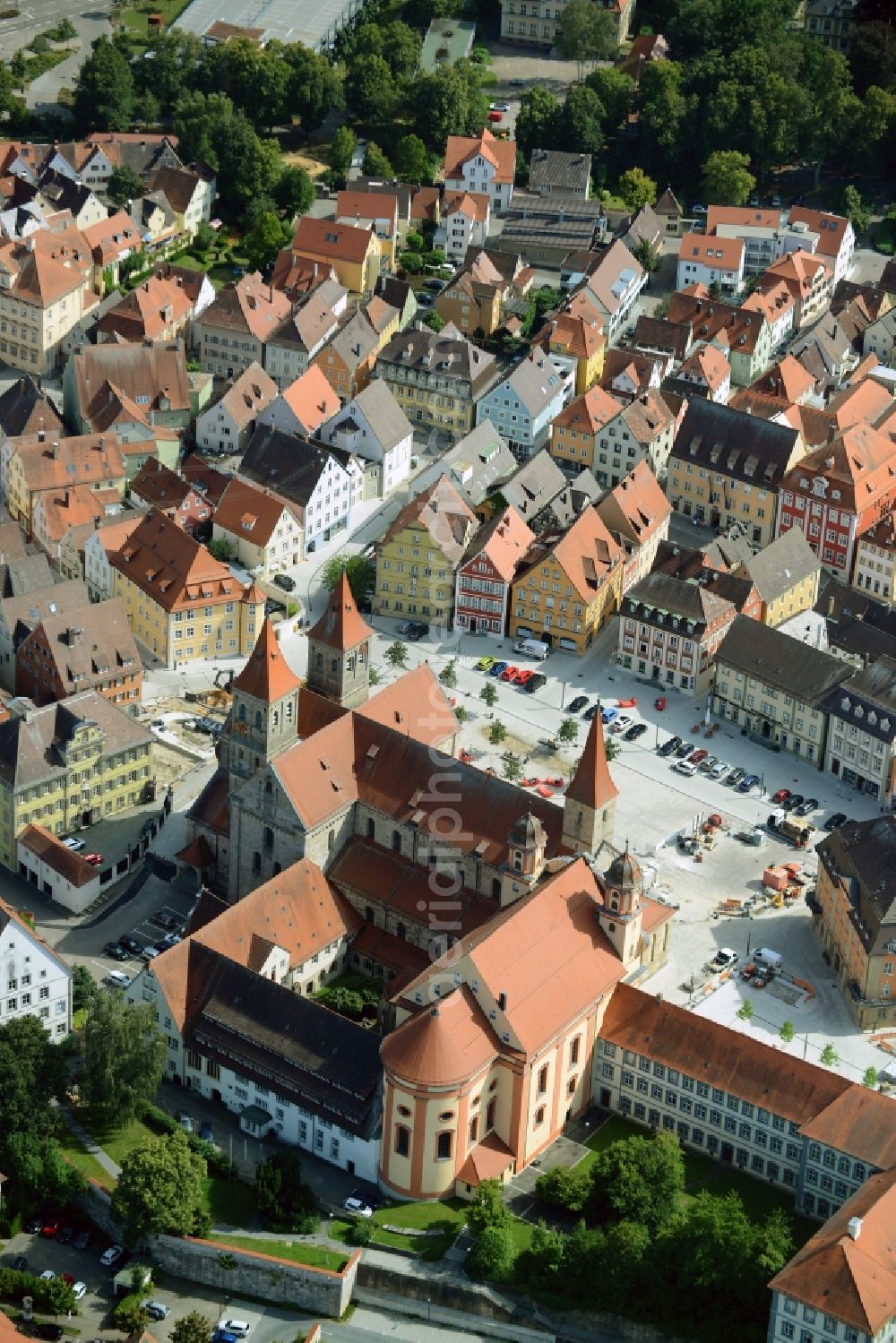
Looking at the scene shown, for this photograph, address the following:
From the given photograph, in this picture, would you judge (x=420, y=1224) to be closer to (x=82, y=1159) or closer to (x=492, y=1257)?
(x=492, y=1257)

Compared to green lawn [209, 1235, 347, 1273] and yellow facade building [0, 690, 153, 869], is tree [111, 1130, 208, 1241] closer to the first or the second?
green lawn [209, 1235, 347, 1273]

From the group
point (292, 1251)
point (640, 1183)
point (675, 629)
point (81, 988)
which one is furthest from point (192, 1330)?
point (675, 629)

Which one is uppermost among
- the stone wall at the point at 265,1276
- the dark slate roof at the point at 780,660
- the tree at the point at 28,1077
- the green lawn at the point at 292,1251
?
the dark slate roof at the point at 780,660

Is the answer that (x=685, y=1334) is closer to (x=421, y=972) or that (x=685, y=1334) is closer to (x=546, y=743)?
(x=421, y=972)

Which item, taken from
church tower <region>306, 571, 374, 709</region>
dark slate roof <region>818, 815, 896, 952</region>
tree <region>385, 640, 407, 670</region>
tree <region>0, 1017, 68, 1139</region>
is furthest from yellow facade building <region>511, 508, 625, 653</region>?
tree <region>0, 1017, 68, 1139</region>

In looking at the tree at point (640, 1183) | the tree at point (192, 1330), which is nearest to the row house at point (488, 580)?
the tree at point (640, 1183)

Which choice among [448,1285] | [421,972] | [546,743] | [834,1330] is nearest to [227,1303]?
[448,1285]

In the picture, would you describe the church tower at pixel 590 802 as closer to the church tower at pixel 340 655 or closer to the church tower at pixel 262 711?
the church tower at pixel 262 711
